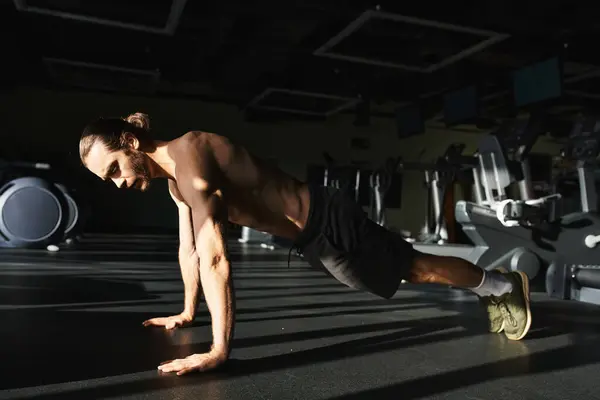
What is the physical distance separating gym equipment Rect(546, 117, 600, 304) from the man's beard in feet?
8.08

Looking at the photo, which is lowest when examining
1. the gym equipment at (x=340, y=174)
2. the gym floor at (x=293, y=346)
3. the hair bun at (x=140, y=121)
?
the gym floor at (x=293, y=346)

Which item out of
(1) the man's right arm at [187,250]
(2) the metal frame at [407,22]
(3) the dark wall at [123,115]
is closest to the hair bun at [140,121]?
(1) the man's right arm at [187,250]

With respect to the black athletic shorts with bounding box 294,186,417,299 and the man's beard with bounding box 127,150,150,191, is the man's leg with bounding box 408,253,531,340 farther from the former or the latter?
the man's beard with bounding box 127,150,150,191

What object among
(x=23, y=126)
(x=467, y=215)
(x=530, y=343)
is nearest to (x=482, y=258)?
(x=467, y=215)

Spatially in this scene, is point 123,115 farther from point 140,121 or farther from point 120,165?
point 120,165

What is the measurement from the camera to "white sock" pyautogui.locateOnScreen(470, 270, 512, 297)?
198 cm

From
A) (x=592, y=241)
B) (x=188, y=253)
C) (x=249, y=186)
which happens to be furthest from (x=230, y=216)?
(x=592, y=241)

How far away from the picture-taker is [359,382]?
1.42 m

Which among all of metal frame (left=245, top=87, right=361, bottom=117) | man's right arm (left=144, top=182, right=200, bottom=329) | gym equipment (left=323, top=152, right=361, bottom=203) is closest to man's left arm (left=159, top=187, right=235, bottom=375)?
man's right arm (left=144, top=182, right=200, bottom=329)

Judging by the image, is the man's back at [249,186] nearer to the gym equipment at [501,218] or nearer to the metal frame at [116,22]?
the gym equipment at [501,218]

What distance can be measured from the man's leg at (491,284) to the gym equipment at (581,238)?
1116 millimetres

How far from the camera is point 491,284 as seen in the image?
6.50 ft

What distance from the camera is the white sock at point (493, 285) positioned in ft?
6.49

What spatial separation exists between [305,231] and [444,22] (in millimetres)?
3874
